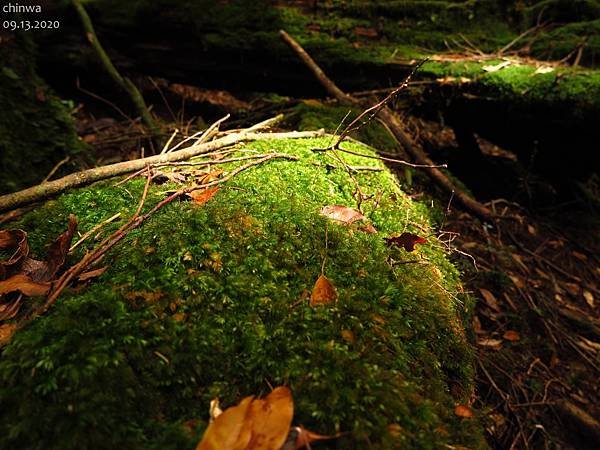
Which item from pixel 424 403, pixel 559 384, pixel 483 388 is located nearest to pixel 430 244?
pixel 424 403

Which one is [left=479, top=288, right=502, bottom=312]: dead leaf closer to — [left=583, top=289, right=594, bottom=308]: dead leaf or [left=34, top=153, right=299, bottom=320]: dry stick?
[left=583, top=289, right=594, bottom=308]: dead leaf

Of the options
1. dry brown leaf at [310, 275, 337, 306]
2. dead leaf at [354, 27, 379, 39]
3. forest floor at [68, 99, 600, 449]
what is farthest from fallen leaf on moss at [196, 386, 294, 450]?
dead leaf at [354, 27, 379, 39]

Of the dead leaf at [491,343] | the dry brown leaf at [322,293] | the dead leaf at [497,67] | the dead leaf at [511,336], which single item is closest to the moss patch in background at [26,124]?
the dry brown leaf at [322,293]

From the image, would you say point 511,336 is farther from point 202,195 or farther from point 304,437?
point 304,437

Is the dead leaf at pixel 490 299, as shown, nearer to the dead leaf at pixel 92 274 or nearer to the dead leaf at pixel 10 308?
the dead leaf at pixel 92 274

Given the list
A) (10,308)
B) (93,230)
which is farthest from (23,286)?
(93,230)
